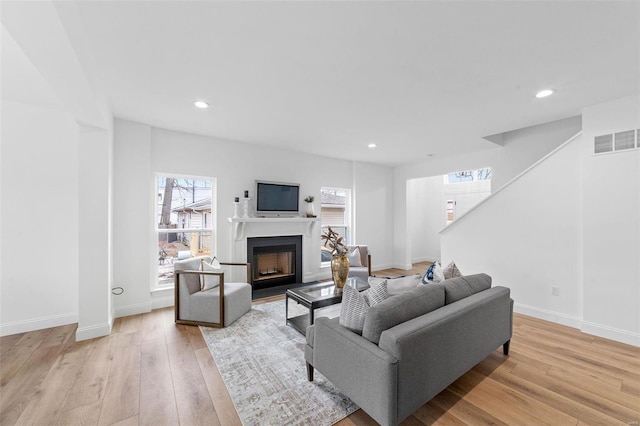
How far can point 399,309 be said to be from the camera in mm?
1789

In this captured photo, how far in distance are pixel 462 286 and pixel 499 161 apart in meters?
3.53

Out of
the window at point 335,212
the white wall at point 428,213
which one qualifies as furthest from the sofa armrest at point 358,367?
the white wall at point 428,213

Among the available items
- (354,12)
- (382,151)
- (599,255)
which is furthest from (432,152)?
(354,12)

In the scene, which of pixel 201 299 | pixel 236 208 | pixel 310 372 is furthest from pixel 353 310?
pixel 236 208

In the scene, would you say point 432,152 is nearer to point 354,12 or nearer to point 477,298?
point 477,298

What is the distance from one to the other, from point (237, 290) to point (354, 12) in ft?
10.4

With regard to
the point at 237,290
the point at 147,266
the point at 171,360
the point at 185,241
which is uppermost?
the point at 185,241

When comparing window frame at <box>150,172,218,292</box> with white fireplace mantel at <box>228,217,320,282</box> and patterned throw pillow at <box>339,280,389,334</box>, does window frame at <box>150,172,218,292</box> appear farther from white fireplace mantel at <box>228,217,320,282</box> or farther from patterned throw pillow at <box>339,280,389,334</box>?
patterned throw pillow at <box>339,280,389,334</box>

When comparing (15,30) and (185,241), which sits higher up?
(15,30)

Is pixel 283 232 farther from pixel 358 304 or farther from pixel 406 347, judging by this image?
pixel 406 347

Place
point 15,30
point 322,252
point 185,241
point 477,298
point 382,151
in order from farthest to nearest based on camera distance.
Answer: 1. point 322,252
2. point 382,151
3. point 185,241
4. point 477,298
5. point 15,30

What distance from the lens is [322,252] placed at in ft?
18.7

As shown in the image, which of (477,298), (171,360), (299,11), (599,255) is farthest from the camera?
(599,255)

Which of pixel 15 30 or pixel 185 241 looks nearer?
pixel 15 30
